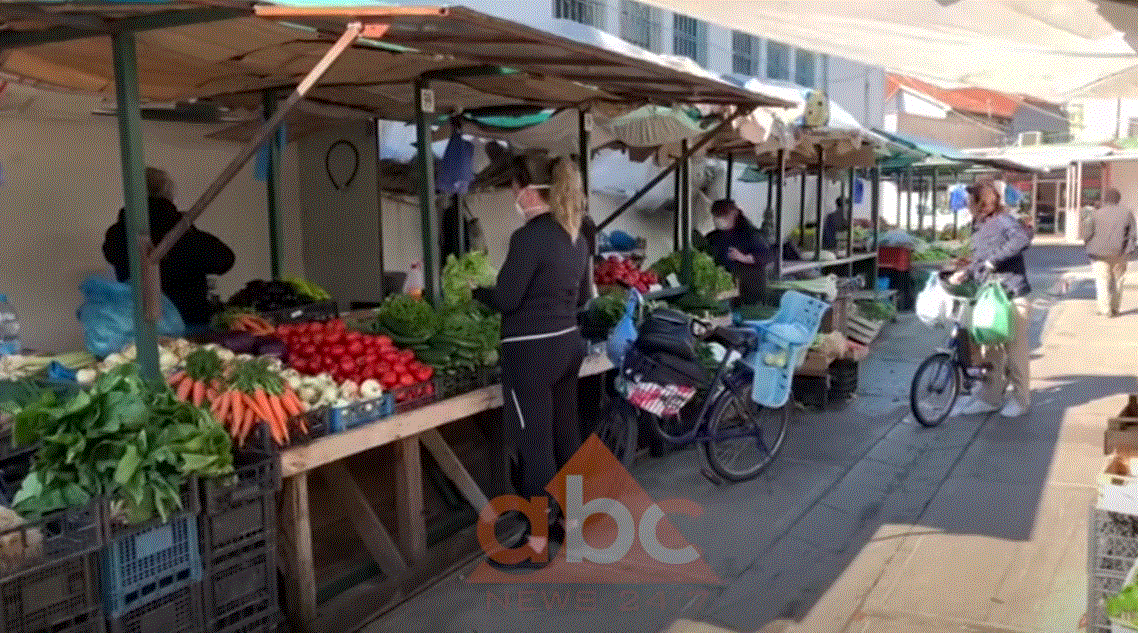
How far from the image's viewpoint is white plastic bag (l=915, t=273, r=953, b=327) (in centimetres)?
765

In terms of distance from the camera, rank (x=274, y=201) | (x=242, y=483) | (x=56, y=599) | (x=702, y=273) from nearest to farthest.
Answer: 1. (x=56, y=599)
2. (x=242, y=483)
3. (x=274, y=201)
4. (x=702, y=273)

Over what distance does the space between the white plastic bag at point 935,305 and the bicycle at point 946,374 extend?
0.24 ft

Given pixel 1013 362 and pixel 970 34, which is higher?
pixel 970 34

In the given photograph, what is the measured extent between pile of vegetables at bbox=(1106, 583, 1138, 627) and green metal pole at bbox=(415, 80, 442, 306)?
3892 millimetres

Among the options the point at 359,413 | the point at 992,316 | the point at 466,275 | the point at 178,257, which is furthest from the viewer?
the point at 992,316

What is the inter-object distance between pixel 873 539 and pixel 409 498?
2582 millimetres

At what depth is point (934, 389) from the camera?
7820mm

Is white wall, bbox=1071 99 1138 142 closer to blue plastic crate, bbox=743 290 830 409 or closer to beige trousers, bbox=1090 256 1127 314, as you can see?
beige trousers, bbox=1090 256 1127 314

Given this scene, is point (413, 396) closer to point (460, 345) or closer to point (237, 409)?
point (460, 345)

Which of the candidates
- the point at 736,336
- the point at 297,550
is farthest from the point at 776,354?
the point at 297,550

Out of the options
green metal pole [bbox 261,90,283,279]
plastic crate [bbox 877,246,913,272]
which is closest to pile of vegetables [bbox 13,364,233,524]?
green metal pole [bbox 261,90,283,279]

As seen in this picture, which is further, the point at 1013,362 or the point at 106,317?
the point at 1013,362

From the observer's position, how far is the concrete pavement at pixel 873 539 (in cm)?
438

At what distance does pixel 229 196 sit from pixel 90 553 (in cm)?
603
